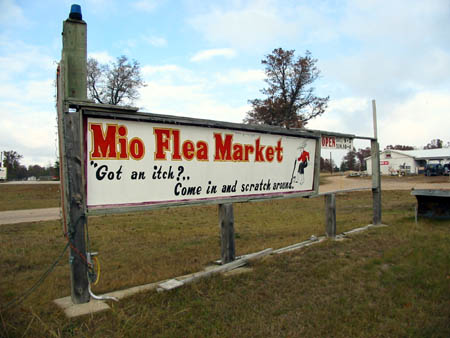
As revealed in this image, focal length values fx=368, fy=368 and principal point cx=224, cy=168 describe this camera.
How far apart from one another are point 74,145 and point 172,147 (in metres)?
1.43

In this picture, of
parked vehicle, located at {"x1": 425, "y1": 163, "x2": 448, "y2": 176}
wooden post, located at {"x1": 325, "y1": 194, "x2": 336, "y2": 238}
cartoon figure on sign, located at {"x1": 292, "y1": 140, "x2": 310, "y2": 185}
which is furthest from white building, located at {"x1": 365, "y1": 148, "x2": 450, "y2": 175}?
cartoon figure on sign, located at {"x1": 292, "y1": 140, "x2": 310, "y2": 185}

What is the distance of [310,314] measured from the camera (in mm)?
4020

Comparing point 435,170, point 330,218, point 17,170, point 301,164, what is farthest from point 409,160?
point 17,170

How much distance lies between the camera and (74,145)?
4.23m

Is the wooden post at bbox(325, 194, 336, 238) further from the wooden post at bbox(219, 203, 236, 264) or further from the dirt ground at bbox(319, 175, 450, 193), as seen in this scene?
the dirt ground at bbox(319, 175, 450, 193)

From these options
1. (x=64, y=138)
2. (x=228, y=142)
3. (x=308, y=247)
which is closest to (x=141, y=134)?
(x=64, y=138)

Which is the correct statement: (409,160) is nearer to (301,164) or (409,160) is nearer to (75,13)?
(301,164)

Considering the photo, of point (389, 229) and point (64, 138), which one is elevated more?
point (64, 138)

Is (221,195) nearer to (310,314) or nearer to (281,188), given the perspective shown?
(281,188)

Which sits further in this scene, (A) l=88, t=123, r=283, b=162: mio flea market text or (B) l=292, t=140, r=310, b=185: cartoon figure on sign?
(B) l=292, t=140, r=310, b=185: cartoon figure on sign

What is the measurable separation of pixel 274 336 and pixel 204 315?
0.82 meters

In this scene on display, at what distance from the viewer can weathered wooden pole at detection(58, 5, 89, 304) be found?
419 centimetres

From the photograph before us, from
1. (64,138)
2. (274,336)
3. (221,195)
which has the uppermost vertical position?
(64,138)

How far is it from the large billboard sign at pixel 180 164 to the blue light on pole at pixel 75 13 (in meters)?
1.19
